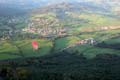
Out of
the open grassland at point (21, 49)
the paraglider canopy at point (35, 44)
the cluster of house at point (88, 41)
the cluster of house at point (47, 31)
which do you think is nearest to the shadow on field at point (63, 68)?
the open grassland at point (21, 49)

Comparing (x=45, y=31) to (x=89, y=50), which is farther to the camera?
(x=45, y=31)

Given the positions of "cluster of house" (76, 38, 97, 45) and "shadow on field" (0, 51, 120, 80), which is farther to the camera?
"cluster of house" (76, 38, 97, 45)

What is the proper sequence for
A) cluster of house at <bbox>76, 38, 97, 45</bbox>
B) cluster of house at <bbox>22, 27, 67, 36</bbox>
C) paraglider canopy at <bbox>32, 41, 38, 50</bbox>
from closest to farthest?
paraglider canopy at <bbox>32, 41, 38, 50</bbox>, cluster of house at <bbox>76, 38, 97, 45</bbox>, cluster of house at <bbox>22, 27, 67, 36</bbox>

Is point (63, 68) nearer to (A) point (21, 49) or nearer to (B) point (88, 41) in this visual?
(A) point (21, 49)

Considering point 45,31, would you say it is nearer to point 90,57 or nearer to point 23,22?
point 23,22

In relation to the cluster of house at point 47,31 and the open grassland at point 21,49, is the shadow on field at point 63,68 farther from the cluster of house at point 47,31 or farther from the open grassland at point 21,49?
the cluster of house at point 47,31

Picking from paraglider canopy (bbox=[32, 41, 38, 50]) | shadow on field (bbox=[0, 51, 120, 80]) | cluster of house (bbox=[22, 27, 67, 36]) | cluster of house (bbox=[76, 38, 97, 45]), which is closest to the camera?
shadow on field (bbox=[0, 51, 120, 80])

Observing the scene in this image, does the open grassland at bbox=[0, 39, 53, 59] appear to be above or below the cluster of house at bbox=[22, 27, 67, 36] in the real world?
above

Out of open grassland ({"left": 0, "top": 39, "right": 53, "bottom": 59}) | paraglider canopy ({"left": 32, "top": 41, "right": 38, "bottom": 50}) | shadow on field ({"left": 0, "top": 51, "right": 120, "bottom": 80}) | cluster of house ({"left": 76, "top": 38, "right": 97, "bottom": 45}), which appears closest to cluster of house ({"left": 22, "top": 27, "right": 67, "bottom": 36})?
cluster of house ({"left": 76, "top": 38, "right": 97, "bottom": 45})

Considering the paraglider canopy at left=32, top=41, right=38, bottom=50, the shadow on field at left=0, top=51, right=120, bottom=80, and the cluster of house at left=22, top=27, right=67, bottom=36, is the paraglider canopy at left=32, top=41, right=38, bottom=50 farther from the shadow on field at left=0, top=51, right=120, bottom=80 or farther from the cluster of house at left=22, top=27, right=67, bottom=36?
the cluster of house at left=22, top=27, right=67, bottom=36

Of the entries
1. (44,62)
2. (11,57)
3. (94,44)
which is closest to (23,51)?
(11,57)

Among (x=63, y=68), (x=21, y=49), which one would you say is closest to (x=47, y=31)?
(x=21, y=49)
